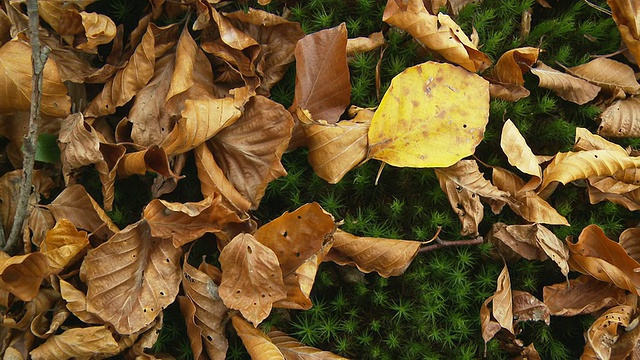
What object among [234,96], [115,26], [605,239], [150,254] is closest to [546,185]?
[605,239]

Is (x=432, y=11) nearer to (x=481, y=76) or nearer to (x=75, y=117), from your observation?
(x=481, y=76)

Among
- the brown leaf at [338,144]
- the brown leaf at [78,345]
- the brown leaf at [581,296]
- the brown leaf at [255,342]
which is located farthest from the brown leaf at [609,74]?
the brown leaf at [78,345]

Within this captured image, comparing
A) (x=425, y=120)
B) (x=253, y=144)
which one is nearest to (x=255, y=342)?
(x=253, y=144)

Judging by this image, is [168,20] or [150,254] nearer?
[150,254]

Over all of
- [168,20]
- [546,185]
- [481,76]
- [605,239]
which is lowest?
[605,239]

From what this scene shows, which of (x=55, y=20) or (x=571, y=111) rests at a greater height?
(x=55, y=20)

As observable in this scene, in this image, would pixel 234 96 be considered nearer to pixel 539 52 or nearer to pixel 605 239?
pixel 539 52

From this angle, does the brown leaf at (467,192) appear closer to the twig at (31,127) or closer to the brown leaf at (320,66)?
the brown leaf at (320,66)
